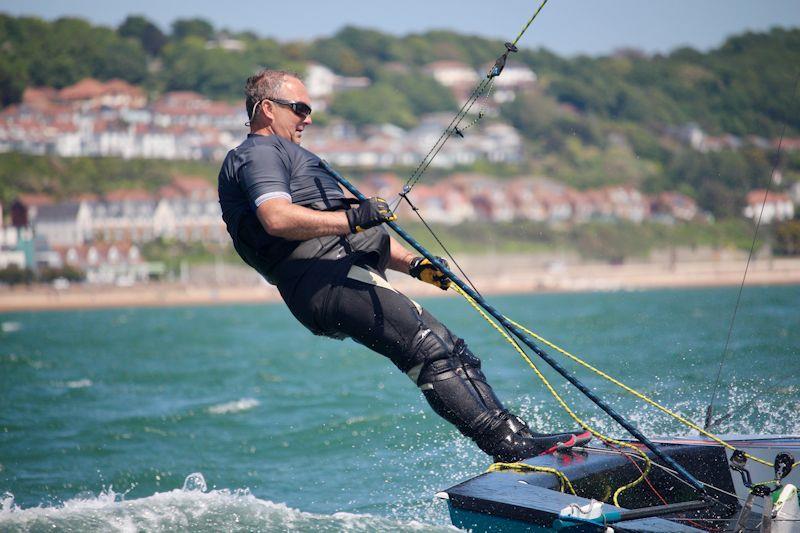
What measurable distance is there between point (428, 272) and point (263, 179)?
3.24ft

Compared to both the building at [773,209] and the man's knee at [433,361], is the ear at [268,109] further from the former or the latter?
the building at [773,209]

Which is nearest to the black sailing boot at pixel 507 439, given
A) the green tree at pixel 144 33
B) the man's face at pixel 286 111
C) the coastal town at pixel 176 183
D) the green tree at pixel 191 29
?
the man's face at pixel 286 111

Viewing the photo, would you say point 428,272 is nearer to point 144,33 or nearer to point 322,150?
point 322,150

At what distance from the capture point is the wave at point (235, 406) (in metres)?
12.0

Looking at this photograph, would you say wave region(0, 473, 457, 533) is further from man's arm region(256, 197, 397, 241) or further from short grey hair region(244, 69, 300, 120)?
short grey hair region(244, 69, 300, 120)

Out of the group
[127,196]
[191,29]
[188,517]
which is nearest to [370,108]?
[127,196]

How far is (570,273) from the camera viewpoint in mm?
85375

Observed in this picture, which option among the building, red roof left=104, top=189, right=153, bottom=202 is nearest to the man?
the building

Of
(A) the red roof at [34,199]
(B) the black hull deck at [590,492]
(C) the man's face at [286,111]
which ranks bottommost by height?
(B) the black hull deck at [590,492]

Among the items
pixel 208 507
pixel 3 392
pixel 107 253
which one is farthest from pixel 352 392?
pixel 107 253

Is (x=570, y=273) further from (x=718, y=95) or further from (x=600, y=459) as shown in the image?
(x=600, y=459)

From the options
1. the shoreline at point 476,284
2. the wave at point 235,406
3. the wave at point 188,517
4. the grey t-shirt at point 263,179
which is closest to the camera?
the grey t-shirt at point 263,179

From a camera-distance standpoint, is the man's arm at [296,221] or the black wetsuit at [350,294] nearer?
the man's arm at [296,221]

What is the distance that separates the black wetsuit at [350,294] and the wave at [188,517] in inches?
37.9
